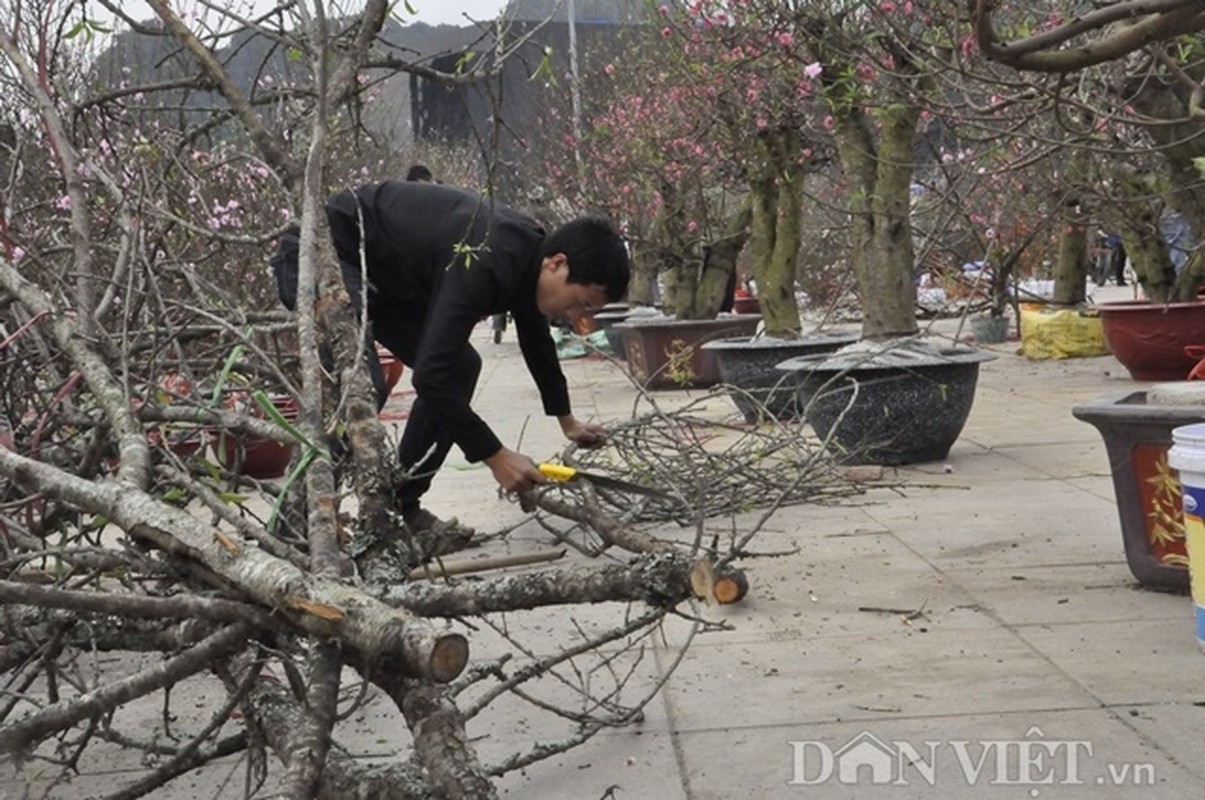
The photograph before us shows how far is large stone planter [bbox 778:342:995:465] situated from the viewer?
8.27 metres

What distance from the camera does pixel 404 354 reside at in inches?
232

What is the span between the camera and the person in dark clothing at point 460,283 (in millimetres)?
4906

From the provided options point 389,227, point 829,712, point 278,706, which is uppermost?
point 389,227

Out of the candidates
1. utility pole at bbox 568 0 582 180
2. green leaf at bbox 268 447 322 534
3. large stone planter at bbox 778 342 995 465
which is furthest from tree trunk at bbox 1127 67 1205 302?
utility pole at bbox 568 0 582 180

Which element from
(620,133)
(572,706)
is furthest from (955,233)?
(572,706)

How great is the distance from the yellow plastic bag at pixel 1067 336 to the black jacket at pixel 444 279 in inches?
415

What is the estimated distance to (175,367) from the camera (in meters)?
4.57

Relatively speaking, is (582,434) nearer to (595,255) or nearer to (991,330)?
(595,255)

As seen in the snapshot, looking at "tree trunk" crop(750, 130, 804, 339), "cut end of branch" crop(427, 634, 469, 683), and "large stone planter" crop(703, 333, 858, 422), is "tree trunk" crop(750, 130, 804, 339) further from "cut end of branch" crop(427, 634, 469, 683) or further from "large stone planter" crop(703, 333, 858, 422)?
"cut end of branch" crop(427, 634, 469, 683)

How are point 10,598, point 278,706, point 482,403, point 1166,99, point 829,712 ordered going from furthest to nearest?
point 482,403 < point 1166,99 < point 829,712 < point 278,706 < point 10,598

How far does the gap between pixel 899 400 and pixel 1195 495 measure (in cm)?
421

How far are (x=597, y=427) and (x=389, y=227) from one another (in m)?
1.08

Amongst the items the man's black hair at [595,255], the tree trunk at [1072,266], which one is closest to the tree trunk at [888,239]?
the man's black hair at [595,255]

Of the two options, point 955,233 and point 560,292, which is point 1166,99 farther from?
point 955,233
